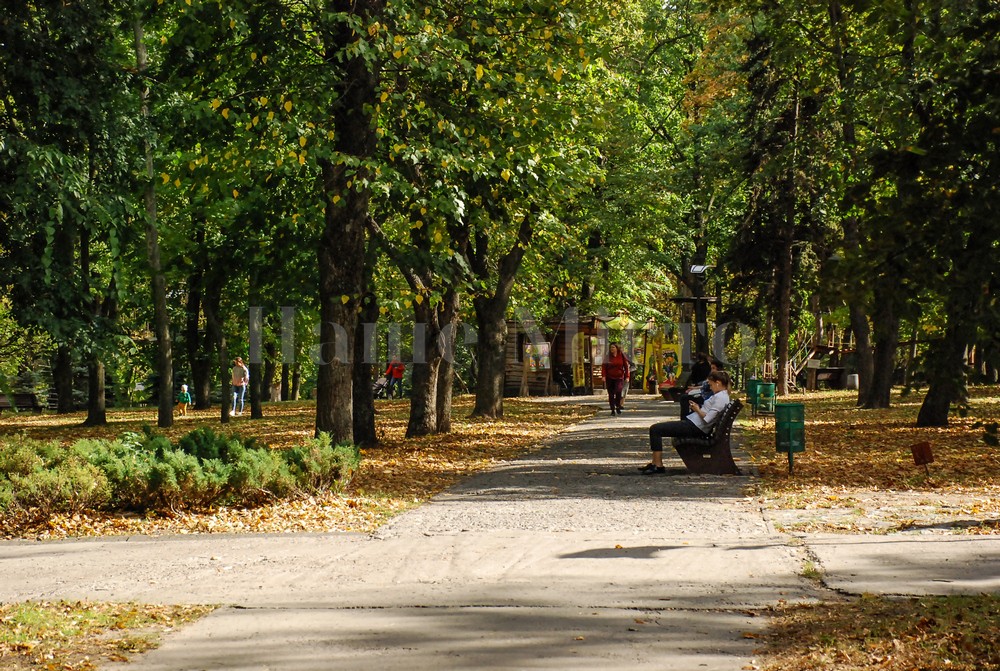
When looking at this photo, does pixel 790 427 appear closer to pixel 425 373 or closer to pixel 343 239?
pixel 343 239

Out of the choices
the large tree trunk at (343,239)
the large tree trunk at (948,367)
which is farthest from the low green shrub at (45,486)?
the large tree trunk at (948,367)

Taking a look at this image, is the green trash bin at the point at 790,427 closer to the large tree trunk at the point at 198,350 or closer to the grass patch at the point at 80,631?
the grass patch at the point at 80,631

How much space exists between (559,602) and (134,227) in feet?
56.2

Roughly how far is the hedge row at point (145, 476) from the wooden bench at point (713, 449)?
15.8 feet

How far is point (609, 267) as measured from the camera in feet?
115

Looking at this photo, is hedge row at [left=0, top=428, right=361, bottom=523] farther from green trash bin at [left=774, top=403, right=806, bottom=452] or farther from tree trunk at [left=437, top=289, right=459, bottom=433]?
tree trunk at [left=437, top=289, right=459, bottom=433]

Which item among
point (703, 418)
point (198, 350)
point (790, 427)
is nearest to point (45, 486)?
point (703, 418)

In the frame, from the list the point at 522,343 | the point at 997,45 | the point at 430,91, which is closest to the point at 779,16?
the point at 430,91

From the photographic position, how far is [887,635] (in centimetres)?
630

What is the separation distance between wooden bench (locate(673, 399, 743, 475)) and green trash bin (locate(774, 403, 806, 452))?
599mm

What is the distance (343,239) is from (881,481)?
710 centimetres

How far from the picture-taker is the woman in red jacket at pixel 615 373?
2980 cm

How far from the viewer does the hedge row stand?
11219 mm

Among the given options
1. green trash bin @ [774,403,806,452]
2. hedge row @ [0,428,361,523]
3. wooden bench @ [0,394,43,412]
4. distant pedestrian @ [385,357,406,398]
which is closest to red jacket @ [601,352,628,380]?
green trash bin @ [774,403,806,452]
